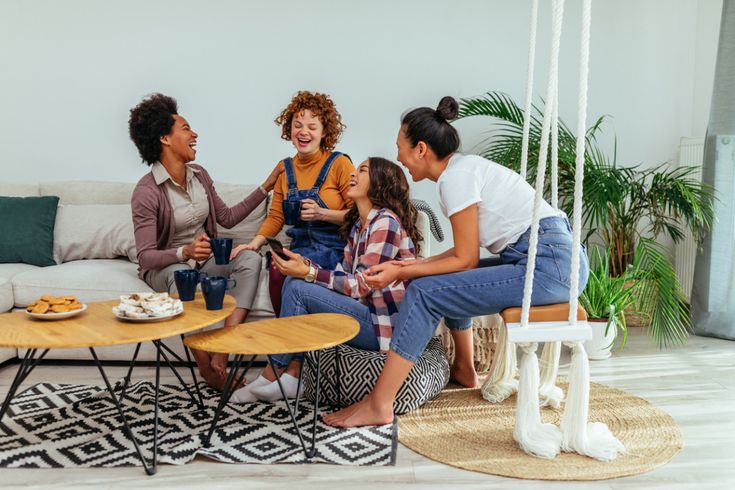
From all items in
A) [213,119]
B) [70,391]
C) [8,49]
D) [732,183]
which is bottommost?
[70,391]

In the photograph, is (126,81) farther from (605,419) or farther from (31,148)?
(605,419)

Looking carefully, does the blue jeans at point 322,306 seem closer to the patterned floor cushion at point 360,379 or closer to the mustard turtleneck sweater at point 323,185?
the patterned floor cushion at point 360,379

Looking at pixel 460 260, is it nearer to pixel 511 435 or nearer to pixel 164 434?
pixel 511 435

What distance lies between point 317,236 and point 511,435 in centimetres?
119

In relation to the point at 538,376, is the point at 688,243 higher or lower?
higher

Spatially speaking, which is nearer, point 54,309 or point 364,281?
point 54,309

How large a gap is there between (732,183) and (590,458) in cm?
220

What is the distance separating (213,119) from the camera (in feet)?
13.5

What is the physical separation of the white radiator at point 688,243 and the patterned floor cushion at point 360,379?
87.6 inches

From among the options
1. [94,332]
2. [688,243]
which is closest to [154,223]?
[94,332]

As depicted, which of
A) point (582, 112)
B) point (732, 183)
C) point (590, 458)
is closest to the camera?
point (582, 112)

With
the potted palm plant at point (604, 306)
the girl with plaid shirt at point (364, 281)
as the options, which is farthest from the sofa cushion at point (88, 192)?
the potted palm plant at point (604, 306)

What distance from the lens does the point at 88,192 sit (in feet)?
12.3

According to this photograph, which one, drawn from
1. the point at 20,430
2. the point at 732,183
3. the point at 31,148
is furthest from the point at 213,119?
the point at 732,183
